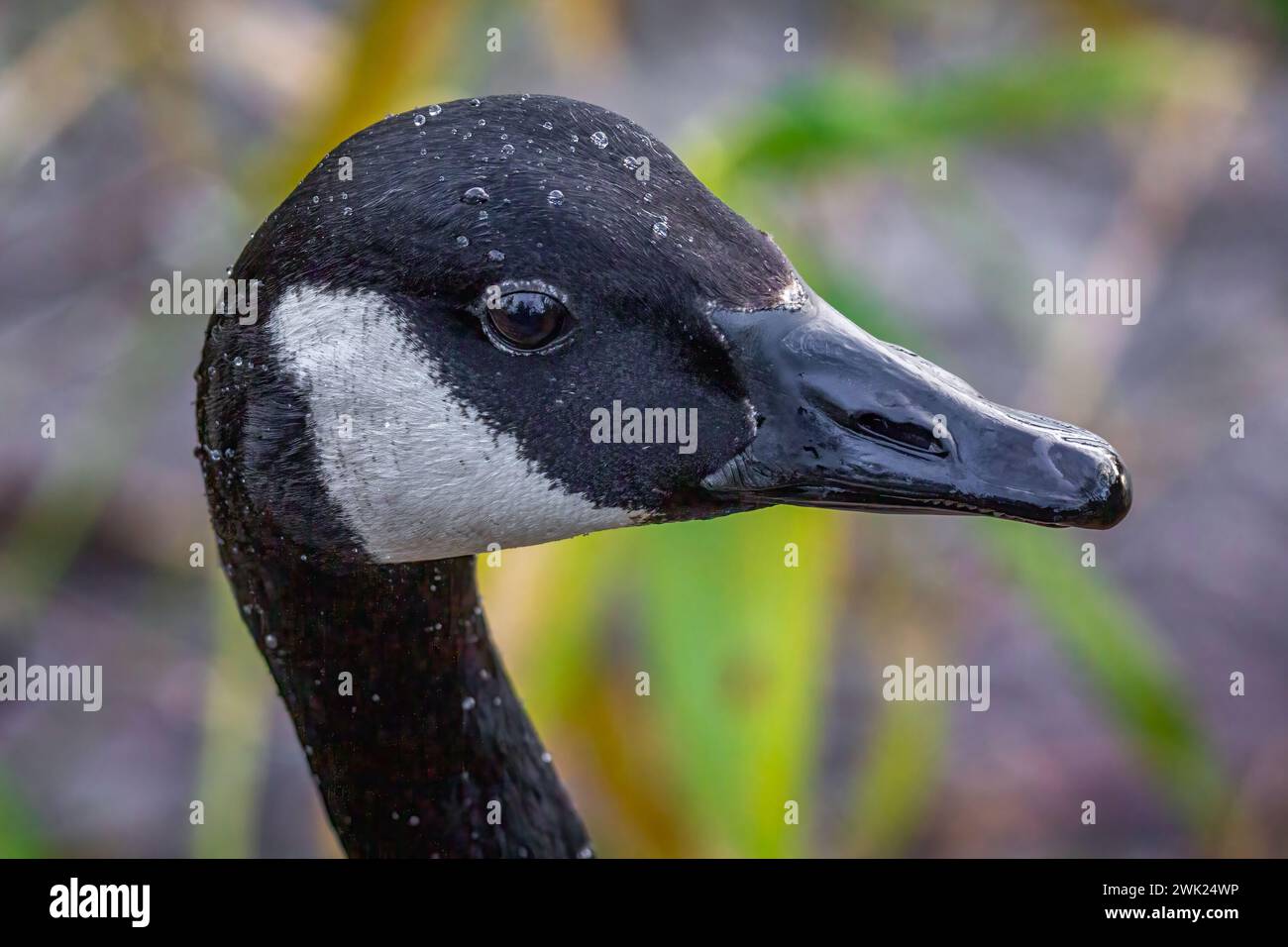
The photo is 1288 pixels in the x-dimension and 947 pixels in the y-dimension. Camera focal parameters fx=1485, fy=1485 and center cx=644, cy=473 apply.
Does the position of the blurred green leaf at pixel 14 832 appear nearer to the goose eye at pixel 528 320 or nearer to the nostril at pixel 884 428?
the goose eye at pixel 528 320

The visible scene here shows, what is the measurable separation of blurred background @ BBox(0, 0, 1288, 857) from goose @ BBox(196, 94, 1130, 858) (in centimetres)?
121

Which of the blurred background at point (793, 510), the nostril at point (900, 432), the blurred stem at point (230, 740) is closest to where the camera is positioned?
the nostril at point (900, 432)

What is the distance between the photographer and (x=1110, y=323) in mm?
6566

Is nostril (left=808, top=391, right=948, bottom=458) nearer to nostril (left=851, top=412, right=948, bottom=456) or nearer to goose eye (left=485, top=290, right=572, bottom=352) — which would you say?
nostril (left=851, top=412, right=948, bottom=456)

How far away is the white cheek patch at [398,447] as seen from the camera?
2236 millimetres

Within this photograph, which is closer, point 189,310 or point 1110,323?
point 189,310

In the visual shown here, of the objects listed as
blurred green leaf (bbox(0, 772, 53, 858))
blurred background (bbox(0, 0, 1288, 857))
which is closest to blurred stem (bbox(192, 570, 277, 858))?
blurred background (bbox(0, 0, 1288, 857))

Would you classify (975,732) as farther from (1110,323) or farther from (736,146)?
(736,146)

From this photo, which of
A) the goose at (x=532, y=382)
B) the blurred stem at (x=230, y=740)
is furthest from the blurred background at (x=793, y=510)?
the goose at (x=532, y=382)

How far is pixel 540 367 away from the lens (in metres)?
2.29

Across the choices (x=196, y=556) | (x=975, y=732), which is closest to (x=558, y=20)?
(x=196, y=556)

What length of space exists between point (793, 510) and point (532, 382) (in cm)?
135

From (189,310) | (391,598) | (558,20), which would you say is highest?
(558,20)

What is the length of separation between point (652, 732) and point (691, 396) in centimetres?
252
